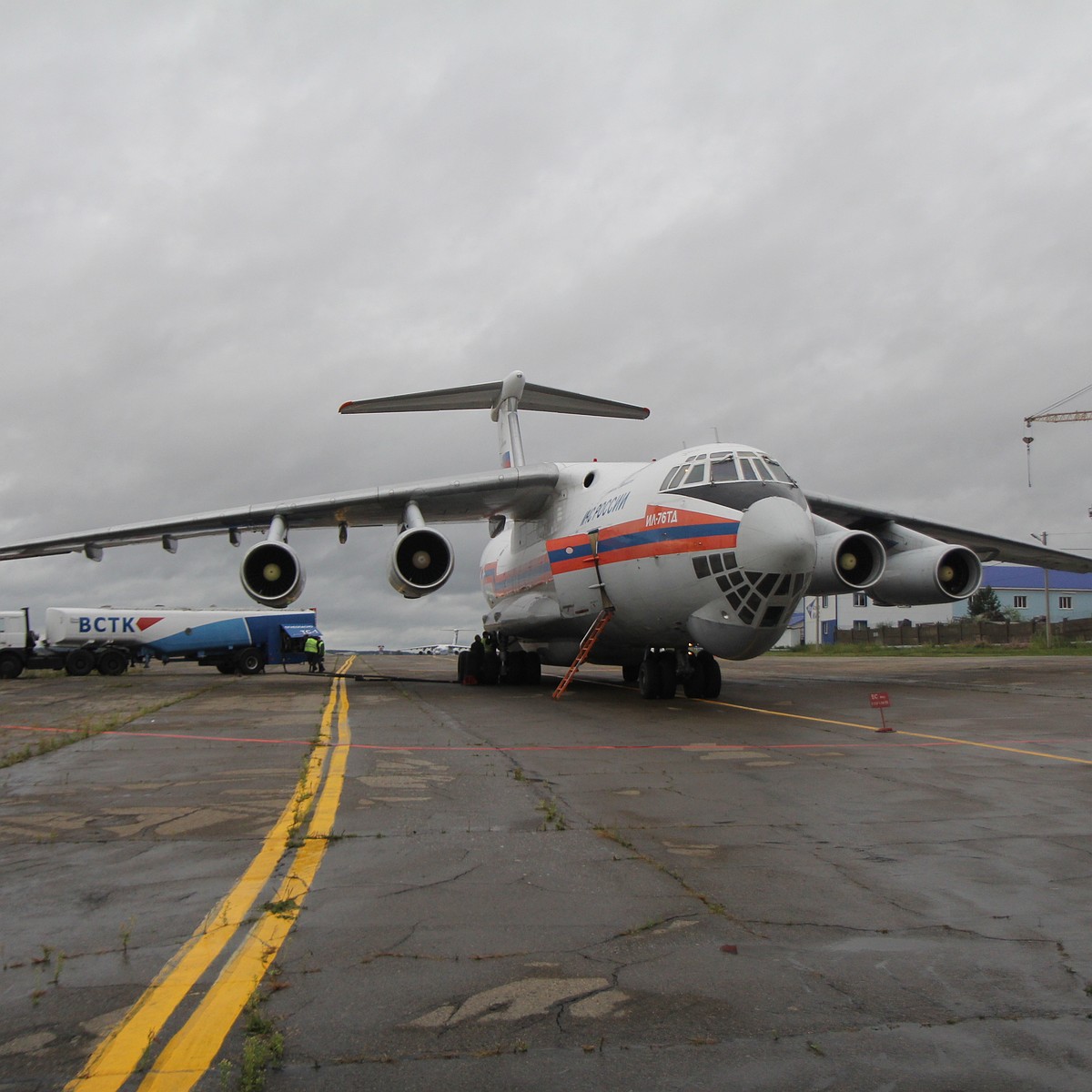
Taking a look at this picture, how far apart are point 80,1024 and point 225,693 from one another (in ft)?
52.4

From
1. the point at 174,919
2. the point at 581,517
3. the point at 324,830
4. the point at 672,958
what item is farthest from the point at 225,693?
the point at 672,958

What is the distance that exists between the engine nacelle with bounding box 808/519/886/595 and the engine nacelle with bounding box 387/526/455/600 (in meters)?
6.40


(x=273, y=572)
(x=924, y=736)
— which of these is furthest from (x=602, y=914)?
(x=273, y=572)

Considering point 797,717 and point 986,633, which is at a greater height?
point 797,717

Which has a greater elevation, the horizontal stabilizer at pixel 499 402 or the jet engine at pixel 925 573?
the horizontal stabilizer at pixel 499 402

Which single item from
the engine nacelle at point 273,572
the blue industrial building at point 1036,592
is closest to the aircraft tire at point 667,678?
the engine nacelle at point 273,572

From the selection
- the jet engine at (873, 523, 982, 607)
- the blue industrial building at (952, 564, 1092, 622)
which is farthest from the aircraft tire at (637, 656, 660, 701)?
the blue industrial building at (952, 564, 1092, 622)

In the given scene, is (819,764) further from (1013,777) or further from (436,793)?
(436,793)

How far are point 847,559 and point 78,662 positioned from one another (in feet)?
80.4

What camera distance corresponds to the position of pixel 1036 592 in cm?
7788

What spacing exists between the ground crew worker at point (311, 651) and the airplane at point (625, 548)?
13.5 meters

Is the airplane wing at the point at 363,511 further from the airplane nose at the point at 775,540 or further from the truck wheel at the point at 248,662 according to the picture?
the truck wheel at the point at 248,662

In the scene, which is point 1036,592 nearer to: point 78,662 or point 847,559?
point 847,559

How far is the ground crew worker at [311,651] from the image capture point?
34.2m
